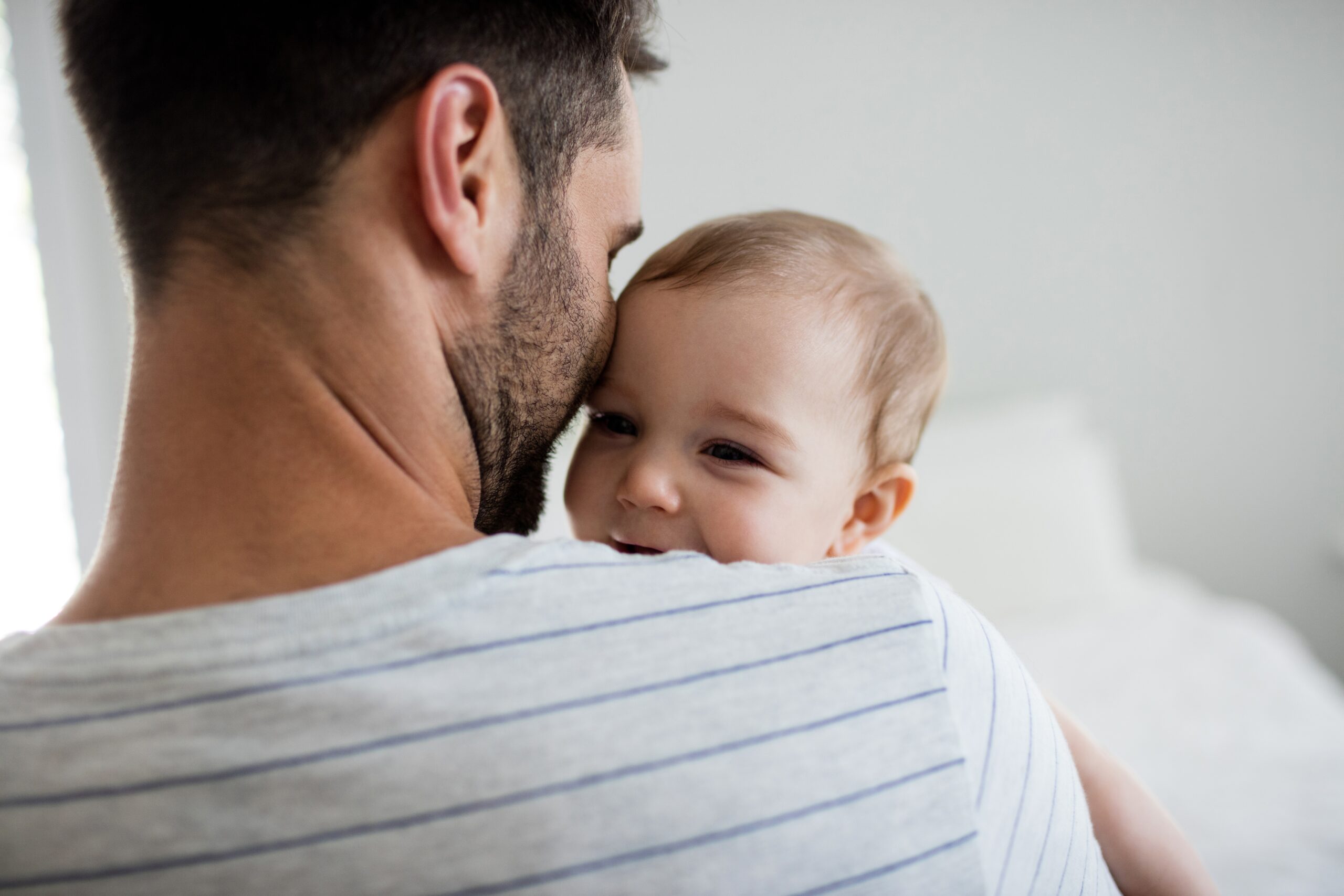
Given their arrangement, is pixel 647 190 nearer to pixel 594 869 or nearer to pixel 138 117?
pixel 138 117

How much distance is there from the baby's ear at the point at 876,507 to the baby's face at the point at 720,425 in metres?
0.11

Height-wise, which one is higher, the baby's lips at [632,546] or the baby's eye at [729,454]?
the baby's eye at [729,454]

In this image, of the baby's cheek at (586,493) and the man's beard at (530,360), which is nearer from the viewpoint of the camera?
the man's beard at (530,360)

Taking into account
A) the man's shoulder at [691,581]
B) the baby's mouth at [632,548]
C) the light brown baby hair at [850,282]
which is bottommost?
the baby's mouth at [632,548]

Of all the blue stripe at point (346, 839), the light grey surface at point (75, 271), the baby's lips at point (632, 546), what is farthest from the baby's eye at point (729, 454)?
the light grey surface at point (75, 271)

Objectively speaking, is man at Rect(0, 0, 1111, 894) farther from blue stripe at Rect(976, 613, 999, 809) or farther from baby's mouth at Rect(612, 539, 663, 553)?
baby's mouth at Rect(612, 539, 663, 553)

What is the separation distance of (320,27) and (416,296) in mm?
204

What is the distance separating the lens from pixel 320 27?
71cm

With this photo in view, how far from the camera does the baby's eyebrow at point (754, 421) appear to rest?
100cm

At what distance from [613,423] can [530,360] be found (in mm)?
244

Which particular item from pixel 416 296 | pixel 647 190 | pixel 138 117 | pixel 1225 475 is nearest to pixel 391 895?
pixel 416 296

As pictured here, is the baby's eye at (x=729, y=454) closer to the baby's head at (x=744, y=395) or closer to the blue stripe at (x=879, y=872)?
the baby's head at (x=744, y=395)

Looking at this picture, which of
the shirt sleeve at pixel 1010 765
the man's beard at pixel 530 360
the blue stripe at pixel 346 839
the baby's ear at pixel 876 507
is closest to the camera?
the blue stripe at pixel 346 839

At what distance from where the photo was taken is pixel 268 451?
66 cm
